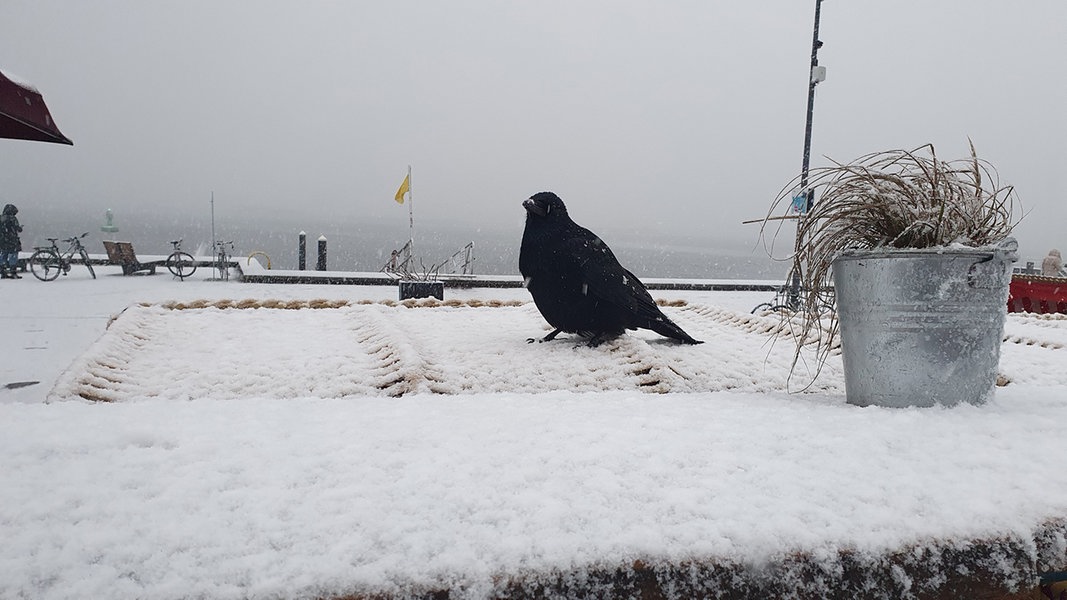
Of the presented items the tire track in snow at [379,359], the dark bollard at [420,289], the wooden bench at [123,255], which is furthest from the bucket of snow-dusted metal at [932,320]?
the wooden bench at [123,255]

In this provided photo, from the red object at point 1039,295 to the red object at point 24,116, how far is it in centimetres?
805

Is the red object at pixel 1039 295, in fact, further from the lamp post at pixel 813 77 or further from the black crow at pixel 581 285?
the lamp post at pixel 813 77

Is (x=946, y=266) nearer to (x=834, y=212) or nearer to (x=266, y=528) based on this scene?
(x=834, y=212)

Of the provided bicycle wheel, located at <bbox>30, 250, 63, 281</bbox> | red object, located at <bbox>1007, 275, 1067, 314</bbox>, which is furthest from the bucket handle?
bicycle wheel, located at <bbox>30, 250, 63, 281</bbox>

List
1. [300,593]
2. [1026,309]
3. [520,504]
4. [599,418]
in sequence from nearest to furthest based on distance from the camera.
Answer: [300,593] < [520,504] < [599,418] < [1026,309]

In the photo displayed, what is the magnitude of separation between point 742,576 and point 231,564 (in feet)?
2.31

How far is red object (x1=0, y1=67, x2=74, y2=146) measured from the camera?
4402 mm

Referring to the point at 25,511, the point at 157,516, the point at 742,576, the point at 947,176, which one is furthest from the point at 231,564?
the point at 947,176

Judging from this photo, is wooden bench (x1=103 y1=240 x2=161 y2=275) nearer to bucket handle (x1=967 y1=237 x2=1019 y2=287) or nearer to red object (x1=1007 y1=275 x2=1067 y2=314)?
red object (x1=1007 y1=275 x2=1067 y2=314)

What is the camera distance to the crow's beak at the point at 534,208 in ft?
9.54

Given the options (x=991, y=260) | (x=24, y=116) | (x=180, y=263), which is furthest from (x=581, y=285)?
(x=180, y=263)

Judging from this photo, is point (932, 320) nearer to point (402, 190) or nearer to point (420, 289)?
point (420, 289)

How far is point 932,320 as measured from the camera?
63.9 inches

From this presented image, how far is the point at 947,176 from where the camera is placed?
5.69 feet
